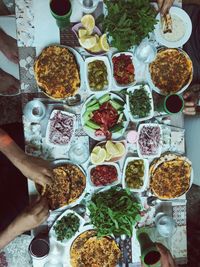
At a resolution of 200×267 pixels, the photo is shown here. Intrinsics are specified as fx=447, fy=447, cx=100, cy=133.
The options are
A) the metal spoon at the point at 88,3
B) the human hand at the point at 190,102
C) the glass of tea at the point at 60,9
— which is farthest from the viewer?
the human hand at the point at 190,102

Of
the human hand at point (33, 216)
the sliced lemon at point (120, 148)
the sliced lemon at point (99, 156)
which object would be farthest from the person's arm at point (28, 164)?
the sliced lemon at point (120, 148)

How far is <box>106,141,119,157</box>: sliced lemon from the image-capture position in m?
2.14

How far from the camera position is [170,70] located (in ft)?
7.31

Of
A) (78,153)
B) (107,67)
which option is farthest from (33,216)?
(107,67)

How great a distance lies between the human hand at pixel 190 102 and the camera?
2.38 meters

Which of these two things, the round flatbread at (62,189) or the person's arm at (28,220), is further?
the round flatbread at (62,189)

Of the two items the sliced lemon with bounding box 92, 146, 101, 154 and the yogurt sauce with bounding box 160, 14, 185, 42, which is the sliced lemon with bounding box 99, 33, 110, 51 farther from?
the sliced lemon with bounding box 92, 146, 101, 154

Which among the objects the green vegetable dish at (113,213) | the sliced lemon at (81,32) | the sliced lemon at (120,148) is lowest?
the green vegetable dish at (113,213)

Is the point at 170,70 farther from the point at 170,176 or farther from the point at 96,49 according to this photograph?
the point at 170,176

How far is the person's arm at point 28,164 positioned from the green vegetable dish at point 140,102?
1.64 feet

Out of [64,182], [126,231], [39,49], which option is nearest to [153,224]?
[126,231]

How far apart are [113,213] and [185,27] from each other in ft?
3.23

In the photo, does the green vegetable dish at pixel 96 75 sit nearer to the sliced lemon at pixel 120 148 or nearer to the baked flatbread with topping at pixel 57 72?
the baked flatbread with topping at pixel 57 72

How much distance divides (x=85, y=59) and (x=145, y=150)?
A: 53 cm
